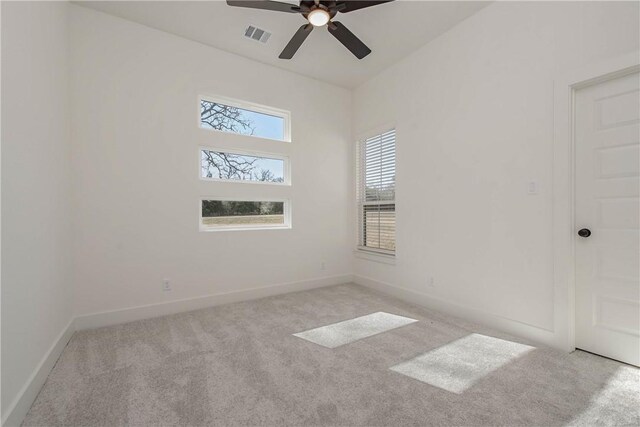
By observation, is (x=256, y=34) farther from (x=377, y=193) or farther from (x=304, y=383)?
(x=304, y=383)

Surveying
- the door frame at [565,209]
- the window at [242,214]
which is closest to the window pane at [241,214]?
the window at [242,214]

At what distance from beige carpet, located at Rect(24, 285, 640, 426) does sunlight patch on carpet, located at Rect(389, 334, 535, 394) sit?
0.06 ft

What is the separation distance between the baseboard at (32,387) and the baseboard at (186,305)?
0.39m

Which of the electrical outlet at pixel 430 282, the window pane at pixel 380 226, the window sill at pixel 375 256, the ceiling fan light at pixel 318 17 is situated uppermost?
the ceiling fan light at pixel 318 17

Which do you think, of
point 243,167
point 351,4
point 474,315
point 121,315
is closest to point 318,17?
point 351,4

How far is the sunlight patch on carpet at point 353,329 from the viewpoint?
238 centimetres

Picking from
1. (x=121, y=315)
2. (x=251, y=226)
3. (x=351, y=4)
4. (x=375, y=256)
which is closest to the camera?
(x=351, y=4)

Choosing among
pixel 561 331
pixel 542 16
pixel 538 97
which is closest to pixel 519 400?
pixel 561 331

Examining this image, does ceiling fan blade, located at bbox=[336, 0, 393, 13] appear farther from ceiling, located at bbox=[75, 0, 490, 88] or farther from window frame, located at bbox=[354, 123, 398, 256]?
window frame, located at bbox=[354, 123, 398, 256]

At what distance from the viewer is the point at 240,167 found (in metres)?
3.53

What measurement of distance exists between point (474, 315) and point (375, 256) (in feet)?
4.85

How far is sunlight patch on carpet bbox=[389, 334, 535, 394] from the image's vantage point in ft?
5.91

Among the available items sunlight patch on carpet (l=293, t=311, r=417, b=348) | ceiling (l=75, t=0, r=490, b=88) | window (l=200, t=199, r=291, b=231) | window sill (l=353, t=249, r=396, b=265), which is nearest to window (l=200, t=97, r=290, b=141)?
ceiling (l=75, t=0, r=490, b=88)

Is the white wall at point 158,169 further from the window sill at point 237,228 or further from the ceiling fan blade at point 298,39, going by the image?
the ceiling fan blade at point 298,39
